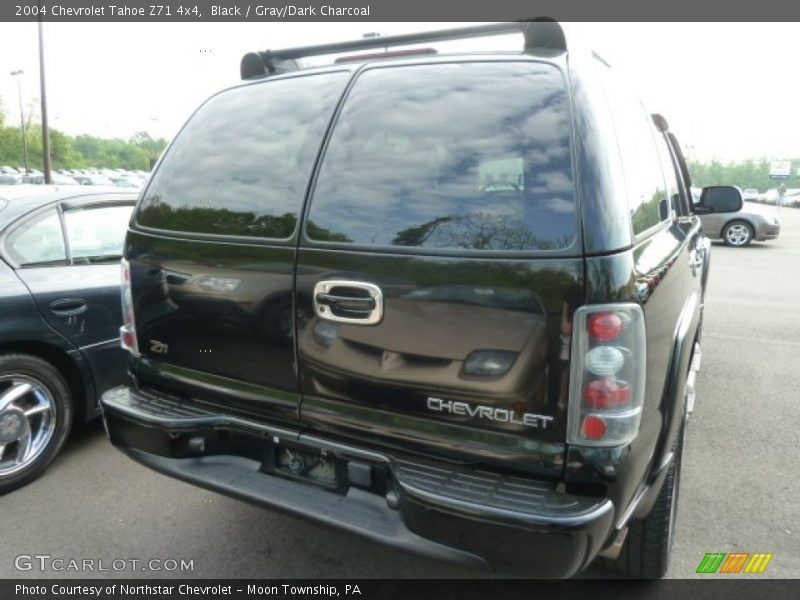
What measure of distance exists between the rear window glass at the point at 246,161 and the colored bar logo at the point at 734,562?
88.2 inches

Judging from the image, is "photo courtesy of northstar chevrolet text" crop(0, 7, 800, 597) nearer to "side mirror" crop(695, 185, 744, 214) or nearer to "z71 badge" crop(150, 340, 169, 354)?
"z71 badge" crop(150, 340, 169, 354)

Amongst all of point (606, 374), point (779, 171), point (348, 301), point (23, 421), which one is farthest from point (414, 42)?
point (779, 171)

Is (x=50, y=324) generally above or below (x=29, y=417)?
above

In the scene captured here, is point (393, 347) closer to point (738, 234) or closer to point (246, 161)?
point (246, 161)

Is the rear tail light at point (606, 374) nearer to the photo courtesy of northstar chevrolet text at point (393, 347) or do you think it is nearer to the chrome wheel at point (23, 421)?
the photo courtesy of northstar chevrolet text at point (393, 347)

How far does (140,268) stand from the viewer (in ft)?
7.94

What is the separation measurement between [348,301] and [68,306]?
212 cm

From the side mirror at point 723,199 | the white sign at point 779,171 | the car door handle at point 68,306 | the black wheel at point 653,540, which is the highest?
the white sign at point 779,171

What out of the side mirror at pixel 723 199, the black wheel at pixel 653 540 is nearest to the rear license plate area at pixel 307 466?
the black wheel at pixel 653 540

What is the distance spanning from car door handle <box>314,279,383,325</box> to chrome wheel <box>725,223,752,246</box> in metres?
15.5

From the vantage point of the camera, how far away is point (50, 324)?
3.17 m

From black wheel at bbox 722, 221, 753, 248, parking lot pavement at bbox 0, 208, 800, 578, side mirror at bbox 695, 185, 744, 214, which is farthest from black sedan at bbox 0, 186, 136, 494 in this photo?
black wheel at bbox 722, 221, 753, 248

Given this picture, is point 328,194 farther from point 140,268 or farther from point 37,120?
point 37,120

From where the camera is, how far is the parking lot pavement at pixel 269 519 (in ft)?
8.36
